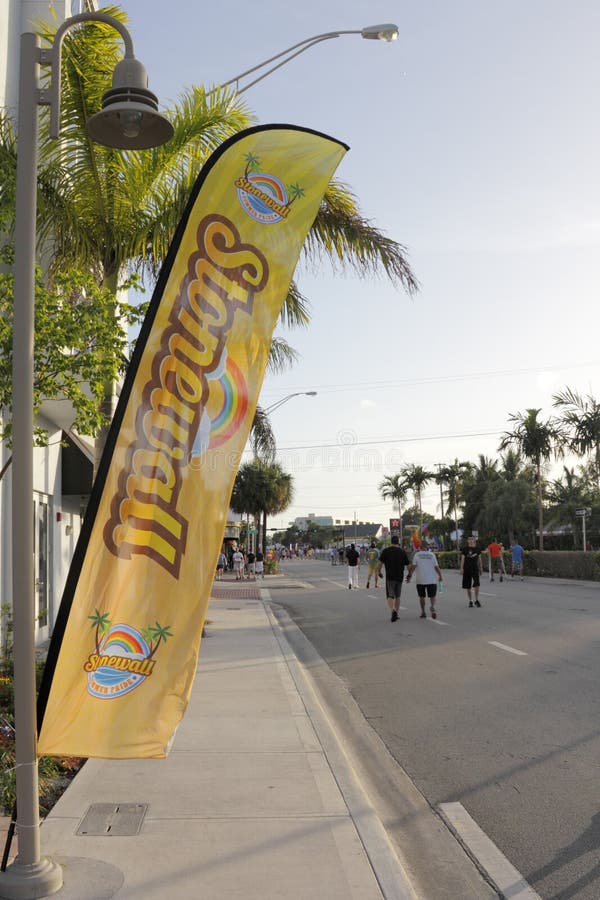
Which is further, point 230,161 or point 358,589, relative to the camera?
point 358,589

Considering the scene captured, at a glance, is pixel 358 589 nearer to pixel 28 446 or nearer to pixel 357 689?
pixel 357 689

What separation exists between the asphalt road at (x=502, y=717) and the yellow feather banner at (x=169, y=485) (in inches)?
90.6

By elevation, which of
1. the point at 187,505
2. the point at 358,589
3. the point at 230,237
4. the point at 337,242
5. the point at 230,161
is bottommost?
the point at 358,589

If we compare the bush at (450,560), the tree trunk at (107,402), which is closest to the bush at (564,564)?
the bush at (450,560)

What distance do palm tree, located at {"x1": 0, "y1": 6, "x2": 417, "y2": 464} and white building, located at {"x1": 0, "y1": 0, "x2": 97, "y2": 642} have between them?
3.42ft

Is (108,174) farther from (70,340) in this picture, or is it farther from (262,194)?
(262,194)

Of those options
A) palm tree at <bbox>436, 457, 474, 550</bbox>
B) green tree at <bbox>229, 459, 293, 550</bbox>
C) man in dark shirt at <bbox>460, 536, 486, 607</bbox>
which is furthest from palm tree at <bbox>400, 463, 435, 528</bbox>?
man in dark shirt at <bbox>460, 536, 486, 607</bbox>

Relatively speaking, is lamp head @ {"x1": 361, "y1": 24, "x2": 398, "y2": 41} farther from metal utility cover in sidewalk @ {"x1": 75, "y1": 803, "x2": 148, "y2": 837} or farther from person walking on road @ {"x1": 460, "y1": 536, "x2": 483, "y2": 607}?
person walking on road @ {"x1": 460, "y1": 536, "x2": 483, "y2": 607}

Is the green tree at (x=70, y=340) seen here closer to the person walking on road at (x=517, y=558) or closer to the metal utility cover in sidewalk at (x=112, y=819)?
the metal utility cover in sidewalk at (x=112, y=819)

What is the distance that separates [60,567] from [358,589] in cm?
1702

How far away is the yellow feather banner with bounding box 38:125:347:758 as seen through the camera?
14.2 feet

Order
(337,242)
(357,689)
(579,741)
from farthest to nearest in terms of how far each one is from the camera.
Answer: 1. (337,242)
2. (357,689)
3. (579,741)

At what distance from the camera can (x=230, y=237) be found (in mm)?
4965

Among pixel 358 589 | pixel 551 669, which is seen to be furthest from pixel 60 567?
pixel 358 589
